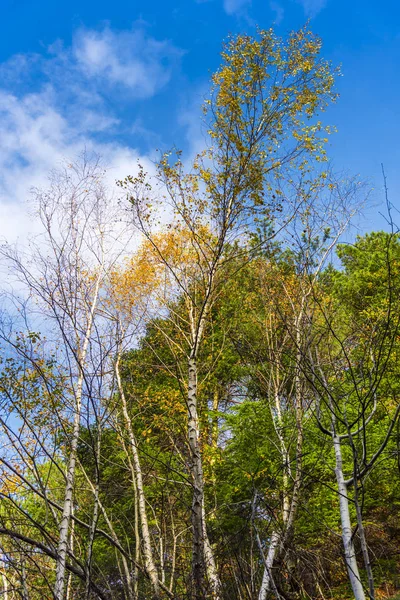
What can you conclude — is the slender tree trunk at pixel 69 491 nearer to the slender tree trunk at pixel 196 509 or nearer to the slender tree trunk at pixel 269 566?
the slender tree trunk at pixel 196 509

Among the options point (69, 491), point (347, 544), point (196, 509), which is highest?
point (69, 491)

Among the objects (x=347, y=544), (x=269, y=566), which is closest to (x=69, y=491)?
(x=347, y=544)

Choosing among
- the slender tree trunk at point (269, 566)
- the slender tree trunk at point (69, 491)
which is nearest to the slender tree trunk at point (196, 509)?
the slender tree trunk at point (269, 566)

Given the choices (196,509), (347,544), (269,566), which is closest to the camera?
(269,566)

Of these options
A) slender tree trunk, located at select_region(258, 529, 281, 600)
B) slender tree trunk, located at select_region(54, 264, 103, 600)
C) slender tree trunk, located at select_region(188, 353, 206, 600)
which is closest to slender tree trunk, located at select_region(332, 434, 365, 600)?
slender tree trunk, located at select_region(258, 529, 281, 600)

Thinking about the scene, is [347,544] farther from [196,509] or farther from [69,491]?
[69,491]

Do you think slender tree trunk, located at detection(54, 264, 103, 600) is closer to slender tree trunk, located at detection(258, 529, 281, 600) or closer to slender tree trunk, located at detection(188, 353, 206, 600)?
slender tree trunk, located at detection(188, 353, 206, 600)

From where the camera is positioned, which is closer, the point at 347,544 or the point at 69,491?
the point at 347,544

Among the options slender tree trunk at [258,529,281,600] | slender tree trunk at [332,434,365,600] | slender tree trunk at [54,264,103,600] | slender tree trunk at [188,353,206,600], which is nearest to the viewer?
slender tree trunk at [258,529,281,600]

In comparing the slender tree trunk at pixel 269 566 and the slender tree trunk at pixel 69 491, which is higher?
the slender tree trunk at pixel 69 491

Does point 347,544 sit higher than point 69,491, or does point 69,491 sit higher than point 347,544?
point 69,491

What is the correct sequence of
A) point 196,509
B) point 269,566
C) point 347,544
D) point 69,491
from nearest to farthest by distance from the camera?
point 269,566, point 347,544, point 196,509, point 69,491

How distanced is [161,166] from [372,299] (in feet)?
38.7

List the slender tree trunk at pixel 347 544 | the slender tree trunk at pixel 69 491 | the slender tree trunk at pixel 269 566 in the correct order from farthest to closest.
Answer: the slender tree trunk at pixel 69 491, the slender tree trunk at pixel 347 544, the slender tree trunk at pixel 269 566
